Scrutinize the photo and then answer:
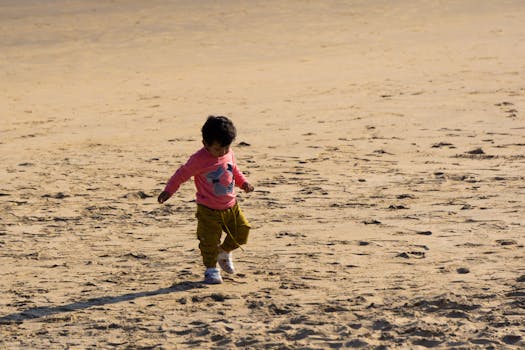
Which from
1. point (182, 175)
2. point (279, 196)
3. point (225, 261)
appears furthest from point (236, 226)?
point (279, 196)

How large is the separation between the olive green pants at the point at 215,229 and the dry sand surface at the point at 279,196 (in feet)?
0.67

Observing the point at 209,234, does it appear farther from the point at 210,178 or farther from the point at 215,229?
the point at 210,178

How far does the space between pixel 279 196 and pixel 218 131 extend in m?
2.42

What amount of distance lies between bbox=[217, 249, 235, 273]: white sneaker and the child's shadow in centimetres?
22

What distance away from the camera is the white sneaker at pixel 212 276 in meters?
6.04

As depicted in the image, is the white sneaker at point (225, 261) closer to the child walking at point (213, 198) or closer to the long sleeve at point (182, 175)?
the child walking at point (213, 198)

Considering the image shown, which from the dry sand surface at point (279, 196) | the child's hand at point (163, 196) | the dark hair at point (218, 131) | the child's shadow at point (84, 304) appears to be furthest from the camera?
the child's hand at point (163, 196)

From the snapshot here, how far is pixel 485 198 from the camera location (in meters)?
7.81

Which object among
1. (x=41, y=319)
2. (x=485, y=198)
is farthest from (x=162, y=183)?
(x=41, y=319)

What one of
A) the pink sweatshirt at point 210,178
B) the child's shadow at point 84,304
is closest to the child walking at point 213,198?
the pink sweatshirt at point 210,178

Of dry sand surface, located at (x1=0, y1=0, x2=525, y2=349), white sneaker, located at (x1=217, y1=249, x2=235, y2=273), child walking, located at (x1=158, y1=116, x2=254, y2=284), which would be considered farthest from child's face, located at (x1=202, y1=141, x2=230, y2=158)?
dry sand surface, located at (x1=0, y1=0, x2=525, y2=349)

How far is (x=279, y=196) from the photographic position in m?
8.20

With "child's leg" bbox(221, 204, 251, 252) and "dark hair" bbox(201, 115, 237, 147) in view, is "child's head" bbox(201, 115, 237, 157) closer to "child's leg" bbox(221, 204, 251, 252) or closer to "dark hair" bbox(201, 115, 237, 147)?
"dark hair" bbox(201, 115, 237, 147)

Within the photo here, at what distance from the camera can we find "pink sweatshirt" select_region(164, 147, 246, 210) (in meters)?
6.04
